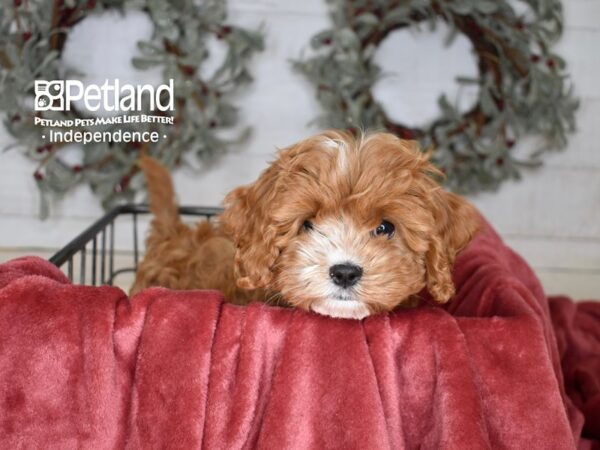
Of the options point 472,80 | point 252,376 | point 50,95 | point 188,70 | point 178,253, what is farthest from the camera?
point 472,80

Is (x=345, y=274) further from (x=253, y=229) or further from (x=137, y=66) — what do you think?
(x=137, y=66)

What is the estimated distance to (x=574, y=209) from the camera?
3891 mm

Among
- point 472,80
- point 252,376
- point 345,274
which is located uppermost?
point 472,80

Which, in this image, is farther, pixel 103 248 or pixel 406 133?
pixel 406 133

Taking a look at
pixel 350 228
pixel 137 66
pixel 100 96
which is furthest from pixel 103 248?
pixel 350 228

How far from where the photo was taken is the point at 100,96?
3209 millimetres

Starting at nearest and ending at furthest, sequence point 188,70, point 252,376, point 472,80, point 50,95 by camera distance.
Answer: point 252,376, point 50,95, point 188,70, point 472,80

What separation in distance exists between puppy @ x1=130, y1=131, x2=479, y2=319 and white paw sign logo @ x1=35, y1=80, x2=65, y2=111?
181 cm

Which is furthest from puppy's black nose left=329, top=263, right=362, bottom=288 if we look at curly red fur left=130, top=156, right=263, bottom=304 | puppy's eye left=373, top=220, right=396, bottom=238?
curly red fur left=130, top=156, right=263, bottom=304

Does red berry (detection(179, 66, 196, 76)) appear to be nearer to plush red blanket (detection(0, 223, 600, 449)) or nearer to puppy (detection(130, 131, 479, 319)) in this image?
puppy (detection(130, 131, 479, 319))

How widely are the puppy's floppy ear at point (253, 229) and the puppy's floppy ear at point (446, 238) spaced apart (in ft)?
1.25

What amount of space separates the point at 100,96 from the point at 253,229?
187 centimetres

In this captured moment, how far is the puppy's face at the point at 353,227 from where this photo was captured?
150cm

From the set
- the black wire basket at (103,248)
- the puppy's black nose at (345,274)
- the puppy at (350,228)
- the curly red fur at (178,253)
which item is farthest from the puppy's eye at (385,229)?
the black wire basket at (103,248)
